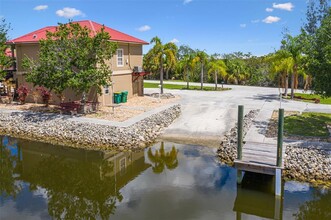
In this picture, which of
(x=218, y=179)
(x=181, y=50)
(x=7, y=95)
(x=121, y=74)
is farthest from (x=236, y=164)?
(x=181, y=50)

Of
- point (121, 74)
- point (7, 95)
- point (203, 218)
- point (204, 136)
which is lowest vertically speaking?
point (203, 218)

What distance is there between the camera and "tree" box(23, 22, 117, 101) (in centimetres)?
1969

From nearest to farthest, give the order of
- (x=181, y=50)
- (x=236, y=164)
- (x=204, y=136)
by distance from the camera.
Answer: (x=236, y=164), (x=204, y=136), (x=181, y=50)

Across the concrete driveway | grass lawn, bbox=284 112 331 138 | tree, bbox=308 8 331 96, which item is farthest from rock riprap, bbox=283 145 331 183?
tree, bbox=308 8 331 96

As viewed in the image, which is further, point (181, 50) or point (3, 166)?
point (181, 50)

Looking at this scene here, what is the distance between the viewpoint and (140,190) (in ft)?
39.6

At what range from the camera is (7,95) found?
26500mm

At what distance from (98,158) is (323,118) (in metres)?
15.1

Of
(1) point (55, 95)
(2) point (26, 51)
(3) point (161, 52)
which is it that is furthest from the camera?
(3) point (161, 52)

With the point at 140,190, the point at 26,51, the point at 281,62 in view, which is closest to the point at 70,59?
the point at 26,51

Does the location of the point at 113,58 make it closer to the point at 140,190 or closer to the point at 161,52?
the point at 161,52

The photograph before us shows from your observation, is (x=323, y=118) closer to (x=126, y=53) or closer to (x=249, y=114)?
(x=249, y=114)

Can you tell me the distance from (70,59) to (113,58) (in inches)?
209

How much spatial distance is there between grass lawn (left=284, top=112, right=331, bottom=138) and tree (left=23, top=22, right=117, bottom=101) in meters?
12.4
